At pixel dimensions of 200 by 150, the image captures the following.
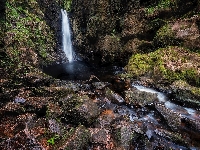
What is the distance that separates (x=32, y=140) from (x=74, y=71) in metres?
10.2

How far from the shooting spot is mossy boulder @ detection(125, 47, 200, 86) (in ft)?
39.7

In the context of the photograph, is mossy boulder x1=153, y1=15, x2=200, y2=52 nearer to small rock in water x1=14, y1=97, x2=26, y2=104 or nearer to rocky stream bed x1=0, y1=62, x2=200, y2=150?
rocky stream bed x1=0, y1=62, x2=200, y2=150

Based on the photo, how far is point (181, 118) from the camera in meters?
8.52

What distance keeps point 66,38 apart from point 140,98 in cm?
1326

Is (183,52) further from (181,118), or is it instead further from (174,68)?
(181,118)

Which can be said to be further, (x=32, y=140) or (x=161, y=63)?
(x=161, y=63)

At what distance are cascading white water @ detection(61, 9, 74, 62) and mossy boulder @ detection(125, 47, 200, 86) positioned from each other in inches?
293

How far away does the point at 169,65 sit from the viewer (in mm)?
12906

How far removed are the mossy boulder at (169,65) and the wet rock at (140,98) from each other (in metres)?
2.83

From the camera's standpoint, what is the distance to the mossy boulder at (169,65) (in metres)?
12.1

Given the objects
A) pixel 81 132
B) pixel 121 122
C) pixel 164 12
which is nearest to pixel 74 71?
pixel 164 12

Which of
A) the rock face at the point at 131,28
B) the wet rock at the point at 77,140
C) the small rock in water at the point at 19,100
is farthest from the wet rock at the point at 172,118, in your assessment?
the rock face at the point at 131,28

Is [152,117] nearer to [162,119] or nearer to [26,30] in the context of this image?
[162,119]

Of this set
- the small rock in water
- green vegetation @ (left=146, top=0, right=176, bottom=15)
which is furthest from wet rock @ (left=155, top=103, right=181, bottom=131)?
green vegetation @ (left=146, top=0, right=176, bottom=15)
